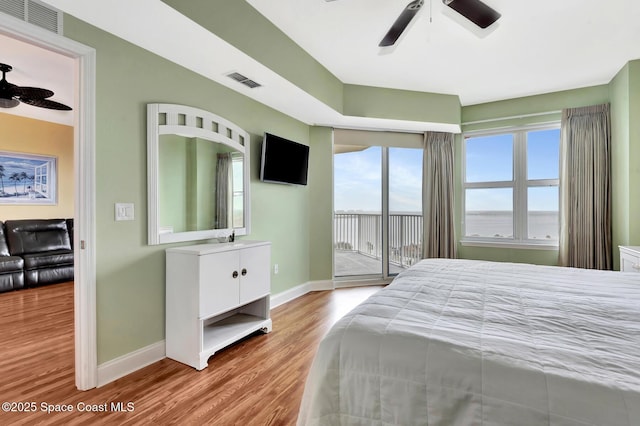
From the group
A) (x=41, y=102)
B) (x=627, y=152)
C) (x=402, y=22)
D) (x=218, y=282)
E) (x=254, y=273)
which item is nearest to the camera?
(x=402, y=22)

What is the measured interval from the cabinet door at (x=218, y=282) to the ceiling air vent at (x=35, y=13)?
1.66 metres

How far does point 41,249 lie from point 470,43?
6.44 meters

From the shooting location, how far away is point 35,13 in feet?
5.73

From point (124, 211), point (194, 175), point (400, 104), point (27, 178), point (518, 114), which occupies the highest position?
point (400, 104)

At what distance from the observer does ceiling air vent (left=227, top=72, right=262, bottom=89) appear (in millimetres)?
2789

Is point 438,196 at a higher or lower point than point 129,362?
higher

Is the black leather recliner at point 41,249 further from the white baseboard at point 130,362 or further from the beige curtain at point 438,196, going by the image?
the beige curtain at point 438,196

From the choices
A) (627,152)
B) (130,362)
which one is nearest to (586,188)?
(627,152)

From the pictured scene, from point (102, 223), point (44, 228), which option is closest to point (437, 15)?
point (102, 223)

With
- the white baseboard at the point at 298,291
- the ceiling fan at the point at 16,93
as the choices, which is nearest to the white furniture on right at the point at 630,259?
the white baseboard at the point at 298,291

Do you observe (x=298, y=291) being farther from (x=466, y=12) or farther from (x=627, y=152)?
(x=627, y=152)

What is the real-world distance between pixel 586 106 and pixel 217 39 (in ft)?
14.3

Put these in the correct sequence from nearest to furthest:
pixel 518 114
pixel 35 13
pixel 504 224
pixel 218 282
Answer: pixel 35 13, pixel 218 282, pixel 518 114, pixel 504 224

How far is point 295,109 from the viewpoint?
12.3ft
